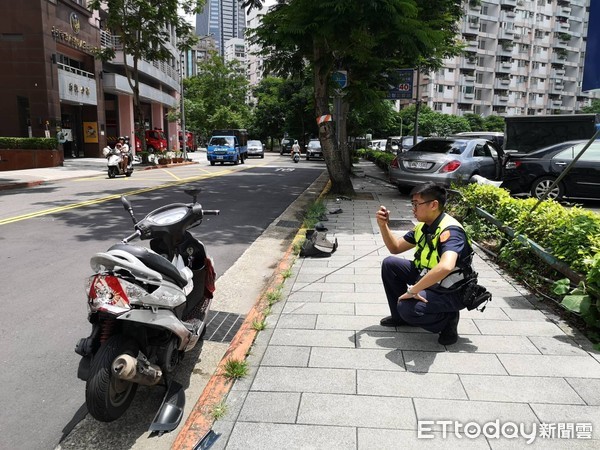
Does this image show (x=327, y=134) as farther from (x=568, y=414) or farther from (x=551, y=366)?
(x=568, y=414)

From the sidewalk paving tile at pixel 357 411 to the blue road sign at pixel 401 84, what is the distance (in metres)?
14.9

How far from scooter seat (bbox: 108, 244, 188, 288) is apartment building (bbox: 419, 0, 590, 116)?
233 ft

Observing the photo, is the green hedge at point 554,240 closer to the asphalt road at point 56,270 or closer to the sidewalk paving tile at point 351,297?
the sidewalk paving tile at point 351,297

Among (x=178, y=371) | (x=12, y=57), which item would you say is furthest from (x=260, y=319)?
(x=12, y=57)

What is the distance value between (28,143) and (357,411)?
948 inches

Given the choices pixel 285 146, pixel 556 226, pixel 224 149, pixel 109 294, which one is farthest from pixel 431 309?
pixel 285 146

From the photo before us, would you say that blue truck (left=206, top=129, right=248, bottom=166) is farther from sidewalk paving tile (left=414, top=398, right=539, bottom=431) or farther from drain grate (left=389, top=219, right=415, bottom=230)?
sidewalk paving tile (left=414, top=398, right=539, bottom=431)

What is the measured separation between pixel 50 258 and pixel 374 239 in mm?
4662

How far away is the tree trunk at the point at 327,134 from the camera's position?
12084mm

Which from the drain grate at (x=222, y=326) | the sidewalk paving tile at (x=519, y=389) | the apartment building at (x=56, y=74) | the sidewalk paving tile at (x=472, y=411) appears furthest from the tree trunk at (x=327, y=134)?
the apartment building at (x=56, y=74)

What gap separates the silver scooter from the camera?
2.59 m

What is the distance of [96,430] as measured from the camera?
283 centimetres

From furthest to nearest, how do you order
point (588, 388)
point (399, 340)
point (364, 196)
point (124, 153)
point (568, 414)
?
point (124, 153) → point (364, 196) → point (399, 340) → point (588, 388) → point (568, 414)

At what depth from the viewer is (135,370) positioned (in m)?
2.61
